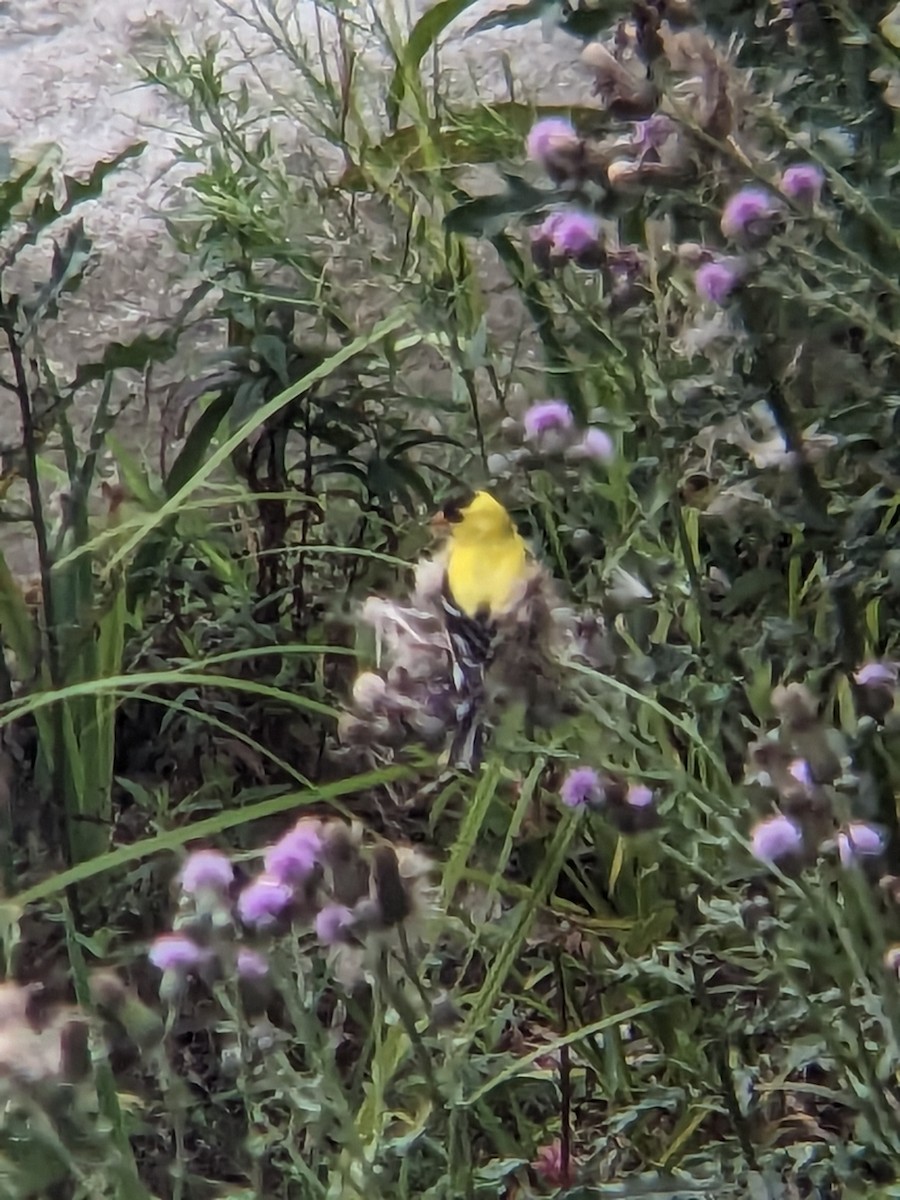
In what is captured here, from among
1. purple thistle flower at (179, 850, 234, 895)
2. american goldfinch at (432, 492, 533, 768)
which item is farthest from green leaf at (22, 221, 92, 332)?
purple thistle flower at (179, 850, 234, 895)

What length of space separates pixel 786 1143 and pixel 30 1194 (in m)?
0.42

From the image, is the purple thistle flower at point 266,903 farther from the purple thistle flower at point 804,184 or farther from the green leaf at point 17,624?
the green leaf at point 17,624

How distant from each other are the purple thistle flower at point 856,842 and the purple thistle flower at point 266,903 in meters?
0.22

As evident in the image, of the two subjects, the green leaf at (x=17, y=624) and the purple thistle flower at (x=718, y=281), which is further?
the green leaf at (x=17, y=624)

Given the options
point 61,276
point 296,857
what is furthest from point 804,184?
point 61,276

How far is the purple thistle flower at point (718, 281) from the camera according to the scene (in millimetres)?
628

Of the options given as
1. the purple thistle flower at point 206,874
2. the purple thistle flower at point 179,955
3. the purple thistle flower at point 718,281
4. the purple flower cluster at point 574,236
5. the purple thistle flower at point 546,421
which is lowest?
the purple thistle flower at point 179,955

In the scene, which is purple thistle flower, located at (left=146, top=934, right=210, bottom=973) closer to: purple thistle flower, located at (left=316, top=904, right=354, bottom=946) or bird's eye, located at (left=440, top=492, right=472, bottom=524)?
purple thistle flower, located at (left=316, top=904, right=354, bottom=946)

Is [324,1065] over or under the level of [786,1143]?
over

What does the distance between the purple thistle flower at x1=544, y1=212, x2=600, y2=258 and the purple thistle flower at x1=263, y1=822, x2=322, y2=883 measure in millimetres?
310

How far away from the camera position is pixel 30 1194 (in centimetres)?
73

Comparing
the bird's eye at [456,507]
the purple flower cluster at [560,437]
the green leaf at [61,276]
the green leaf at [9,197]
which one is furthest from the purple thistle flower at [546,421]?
the green leaf at [9,197]

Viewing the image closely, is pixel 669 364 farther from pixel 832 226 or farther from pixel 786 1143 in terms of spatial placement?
pixel 786 1143

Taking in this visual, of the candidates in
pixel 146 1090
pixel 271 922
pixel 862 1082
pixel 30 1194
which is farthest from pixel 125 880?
pixel 862 1082
